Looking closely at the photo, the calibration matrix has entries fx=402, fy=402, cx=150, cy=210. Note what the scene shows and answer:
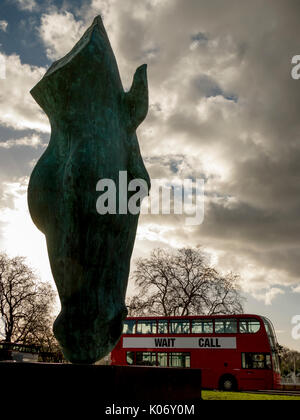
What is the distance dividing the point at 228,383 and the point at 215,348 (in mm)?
1390

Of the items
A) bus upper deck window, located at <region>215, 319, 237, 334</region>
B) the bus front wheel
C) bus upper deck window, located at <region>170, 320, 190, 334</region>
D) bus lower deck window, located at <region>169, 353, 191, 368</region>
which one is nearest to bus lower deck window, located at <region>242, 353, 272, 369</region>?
the bus front wheel

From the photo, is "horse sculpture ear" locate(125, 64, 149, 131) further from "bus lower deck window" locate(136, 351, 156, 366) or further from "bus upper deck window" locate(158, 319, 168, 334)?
"bus lower deck window" locate(136, 351, 156, 366)

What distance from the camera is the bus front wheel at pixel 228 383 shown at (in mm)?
14625

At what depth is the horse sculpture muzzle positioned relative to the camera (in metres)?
3.70

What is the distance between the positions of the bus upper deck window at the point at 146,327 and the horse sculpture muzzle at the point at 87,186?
39.8ft

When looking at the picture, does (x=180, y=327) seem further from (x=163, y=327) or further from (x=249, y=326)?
(x=249, y=326)

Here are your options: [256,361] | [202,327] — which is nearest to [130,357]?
[202,327]

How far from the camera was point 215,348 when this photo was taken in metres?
14.8

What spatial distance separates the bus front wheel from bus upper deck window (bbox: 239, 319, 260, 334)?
188 cm

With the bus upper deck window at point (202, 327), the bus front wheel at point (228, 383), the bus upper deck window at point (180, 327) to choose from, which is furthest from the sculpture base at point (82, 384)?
the bus front wheel at point (228, 383)

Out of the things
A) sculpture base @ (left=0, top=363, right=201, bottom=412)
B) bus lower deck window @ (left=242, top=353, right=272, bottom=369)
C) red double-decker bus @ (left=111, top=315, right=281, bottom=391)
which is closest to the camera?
sculpture base @ (left=0, top=363, right=201, bottom=412)
